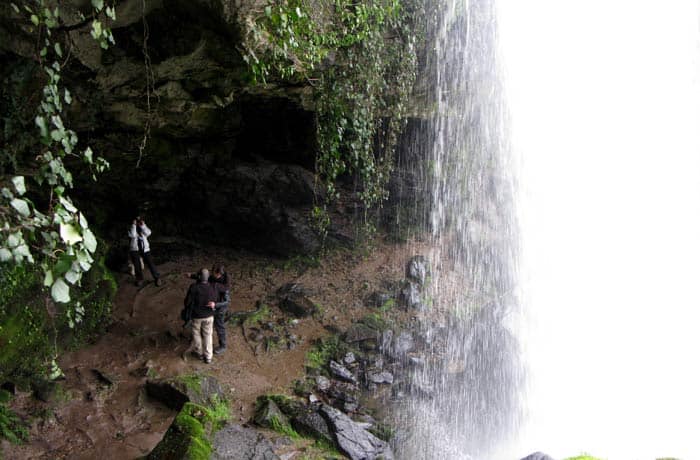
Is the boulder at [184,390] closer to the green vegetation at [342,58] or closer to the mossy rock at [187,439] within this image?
the mossy rock at [187,439]

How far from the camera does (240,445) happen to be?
4.91 metres

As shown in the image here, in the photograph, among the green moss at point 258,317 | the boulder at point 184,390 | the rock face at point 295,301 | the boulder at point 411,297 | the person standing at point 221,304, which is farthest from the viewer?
the boulder at point 411,297

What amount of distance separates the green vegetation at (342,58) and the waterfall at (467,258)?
55.3 inches

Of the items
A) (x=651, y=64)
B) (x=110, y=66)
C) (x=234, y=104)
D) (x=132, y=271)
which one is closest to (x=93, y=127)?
(x=110, y=66)

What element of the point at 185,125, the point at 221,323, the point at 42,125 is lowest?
the point at 221,323

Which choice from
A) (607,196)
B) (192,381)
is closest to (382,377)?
(192,381)

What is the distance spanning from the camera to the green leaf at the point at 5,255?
2.03 m

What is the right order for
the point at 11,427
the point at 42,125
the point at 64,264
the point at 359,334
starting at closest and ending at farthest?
the point at 64,264
the point at 42,125
the point at 11,427
the point at 359,334

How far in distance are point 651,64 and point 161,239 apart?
453 inches

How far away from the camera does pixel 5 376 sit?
5.55 metres

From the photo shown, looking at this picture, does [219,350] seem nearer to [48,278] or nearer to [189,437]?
[189,437]

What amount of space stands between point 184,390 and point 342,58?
505cm

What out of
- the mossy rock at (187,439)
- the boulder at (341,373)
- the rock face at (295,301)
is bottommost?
the boulder at (341,373)

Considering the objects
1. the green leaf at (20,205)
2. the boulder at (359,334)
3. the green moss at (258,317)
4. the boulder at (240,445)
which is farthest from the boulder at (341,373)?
the green leaf at (20,205)
